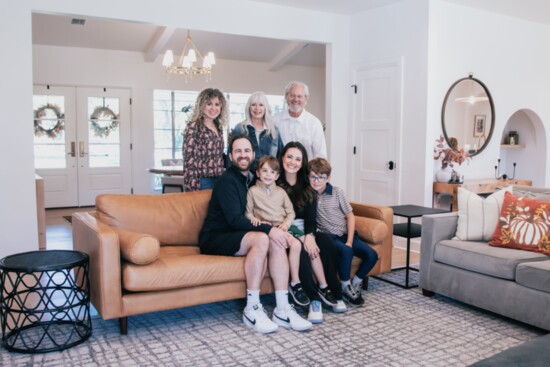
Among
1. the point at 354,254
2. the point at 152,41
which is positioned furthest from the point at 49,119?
the point at 354,254

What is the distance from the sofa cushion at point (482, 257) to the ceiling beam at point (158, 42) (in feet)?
17.4

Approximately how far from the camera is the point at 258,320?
294cm

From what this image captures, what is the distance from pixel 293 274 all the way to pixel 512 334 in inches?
52.4

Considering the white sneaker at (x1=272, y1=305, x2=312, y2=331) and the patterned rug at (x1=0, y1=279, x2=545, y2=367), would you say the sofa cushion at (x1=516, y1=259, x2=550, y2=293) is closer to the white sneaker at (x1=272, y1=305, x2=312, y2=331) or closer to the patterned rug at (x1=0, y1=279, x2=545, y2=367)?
the patterned rug at (x1=0, y1=279, x2=545, y2=367)

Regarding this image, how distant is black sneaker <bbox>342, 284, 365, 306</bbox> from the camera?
3.37m

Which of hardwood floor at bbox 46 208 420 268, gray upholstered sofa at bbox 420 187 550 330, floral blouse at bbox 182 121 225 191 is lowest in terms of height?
hardwood floor at bbox 46 208 420 268

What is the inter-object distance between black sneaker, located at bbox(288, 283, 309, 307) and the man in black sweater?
0.20 feet

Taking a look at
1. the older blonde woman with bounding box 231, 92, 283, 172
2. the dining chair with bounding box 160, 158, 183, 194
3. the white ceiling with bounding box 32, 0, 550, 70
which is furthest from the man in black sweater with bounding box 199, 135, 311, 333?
the dining chair with bounding box 160, 158, 183, 194

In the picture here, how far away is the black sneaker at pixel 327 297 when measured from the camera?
3246mm

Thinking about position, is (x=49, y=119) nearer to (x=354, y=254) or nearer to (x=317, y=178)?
(x=317, y=178)

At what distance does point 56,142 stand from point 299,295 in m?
6.67

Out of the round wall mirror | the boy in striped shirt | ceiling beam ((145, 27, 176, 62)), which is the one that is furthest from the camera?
ceiling beam ((145, 27, 176, 62))

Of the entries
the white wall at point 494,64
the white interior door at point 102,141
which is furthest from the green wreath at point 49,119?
the white wall at point 494,64

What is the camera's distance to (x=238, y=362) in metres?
2.53
